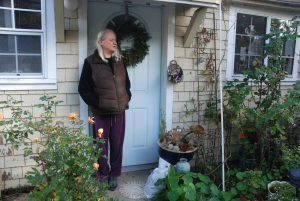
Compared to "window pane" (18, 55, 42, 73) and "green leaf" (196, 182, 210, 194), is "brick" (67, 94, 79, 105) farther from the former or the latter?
"green leaf" (196, 182, 210, 194)

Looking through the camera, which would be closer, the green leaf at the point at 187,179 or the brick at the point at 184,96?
the green leaf at the point at 187,179

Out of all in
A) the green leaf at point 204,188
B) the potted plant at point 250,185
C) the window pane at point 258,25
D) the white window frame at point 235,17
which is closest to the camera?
the green leaf at point 204,188

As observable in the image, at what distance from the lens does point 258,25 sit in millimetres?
3928

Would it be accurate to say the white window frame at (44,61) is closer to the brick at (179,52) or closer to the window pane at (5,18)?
the window pane at (5,18)

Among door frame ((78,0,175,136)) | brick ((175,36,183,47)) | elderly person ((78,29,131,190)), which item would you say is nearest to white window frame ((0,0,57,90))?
door frame ((78,0,175,136))

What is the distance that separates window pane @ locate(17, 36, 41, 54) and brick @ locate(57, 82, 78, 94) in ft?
1.65

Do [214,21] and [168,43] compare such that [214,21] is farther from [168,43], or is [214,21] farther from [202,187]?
[202,187]

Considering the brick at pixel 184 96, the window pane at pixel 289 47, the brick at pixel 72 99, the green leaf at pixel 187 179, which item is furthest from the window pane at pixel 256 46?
the brick at pixel 72 99

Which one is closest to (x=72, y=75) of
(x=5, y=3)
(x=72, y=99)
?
(x=72, y=99)

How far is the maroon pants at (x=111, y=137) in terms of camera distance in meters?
2.86

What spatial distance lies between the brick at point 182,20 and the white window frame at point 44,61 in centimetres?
169

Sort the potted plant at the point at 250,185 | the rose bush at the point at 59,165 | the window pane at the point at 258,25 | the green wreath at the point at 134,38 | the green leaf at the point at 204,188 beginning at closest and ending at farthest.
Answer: the rose bush at the point at 59,165 → the green leaf at the point at 204,188 → the potted plant at the point at 250,185 → the green wreath at the point at 134,38 → the window pane at the point at 258,25

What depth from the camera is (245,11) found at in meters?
3.72

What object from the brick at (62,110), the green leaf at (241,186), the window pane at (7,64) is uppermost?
the window pane at (7,64)
